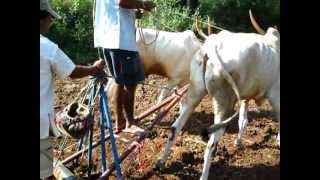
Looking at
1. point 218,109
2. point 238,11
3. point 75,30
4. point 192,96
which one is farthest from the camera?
point 238,11

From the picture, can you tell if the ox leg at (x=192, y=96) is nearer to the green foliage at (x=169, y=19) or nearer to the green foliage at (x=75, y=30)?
the green foliage at (x=75, y=30)

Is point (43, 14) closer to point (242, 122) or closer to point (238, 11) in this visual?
point (242, 122)

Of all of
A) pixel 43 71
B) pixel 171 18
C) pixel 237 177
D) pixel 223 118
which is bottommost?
pixel 237 177

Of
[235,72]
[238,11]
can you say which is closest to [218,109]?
[235,72]

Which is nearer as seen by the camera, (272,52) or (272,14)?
(272,52)

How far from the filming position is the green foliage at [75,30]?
475 inches

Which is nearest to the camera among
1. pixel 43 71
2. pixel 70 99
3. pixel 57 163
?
pixel 43 71

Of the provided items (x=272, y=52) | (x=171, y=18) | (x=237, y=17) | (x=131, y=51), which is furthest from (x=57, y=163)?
(x=237, y=17)

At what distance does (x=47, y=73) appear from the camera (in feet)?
13.4

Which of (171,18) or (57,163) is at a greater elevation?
(171,18)

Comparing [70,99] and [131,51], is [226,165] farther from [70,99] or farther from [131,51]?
[70,99]

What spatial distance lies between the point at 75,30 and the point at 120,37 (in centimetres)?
721
